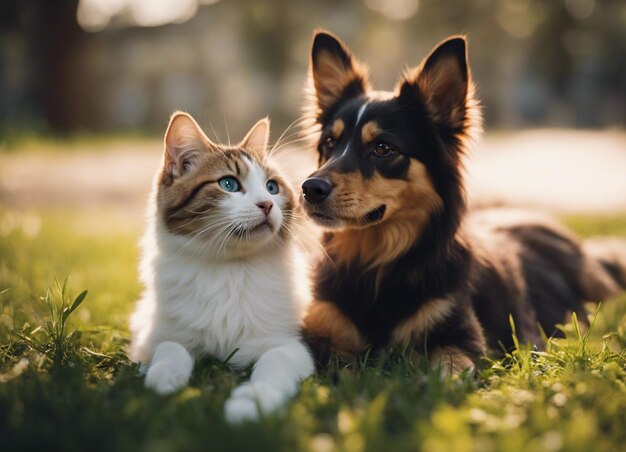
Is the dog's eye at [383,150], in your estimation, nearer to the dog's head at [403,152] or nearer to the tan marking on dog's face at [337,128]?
the dog's head at [403,152]

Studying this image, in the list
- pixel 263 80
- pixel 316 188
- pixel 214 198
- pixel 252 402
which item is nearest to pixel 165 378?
pixel 252 402

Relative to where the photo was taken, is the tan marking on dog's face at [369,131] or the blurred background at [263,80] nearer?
the tan marking on dog's face at [369,131]

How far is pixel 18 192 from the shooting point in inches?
A: 393

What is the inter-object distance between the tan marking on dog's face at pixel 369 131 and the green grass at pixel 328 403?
1300 mm

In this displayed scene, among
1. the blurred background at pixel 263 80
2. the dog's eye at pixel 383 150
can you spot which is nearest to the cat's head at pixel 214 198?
the dog's eye at pixel 383 150

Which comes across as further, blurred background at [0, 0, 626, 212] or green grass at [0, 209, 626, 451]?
blurred background at [0, 0, 626, 212]

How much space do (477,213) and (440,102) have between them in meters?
2.17

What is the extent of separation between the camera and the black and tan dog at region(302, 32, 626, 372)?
3229 millimetres

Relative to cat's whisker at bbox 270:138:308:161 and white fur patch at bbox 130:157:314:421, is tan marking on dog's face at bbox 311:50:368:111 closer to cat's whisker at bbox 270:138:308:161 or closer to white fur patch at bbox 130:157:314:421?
cat's whisker at bbox 270:138:308:161

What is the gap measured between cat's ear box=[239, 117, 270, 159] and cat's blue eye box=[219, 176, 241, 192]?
21.5 inches

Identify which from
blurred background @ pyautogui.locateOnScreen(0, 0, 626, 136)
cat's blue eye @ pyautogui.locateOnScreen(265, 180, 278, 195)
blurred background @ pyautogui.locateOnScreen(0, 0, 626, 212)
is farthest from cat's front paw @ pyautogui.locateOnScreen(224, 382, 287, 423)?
blurred background @ pyautogui.locateOnScreen(0, 0, 626, 136)

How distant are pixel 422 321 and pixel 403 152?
1.01m

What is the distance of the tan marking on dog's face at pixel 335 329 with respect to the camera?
3.31m

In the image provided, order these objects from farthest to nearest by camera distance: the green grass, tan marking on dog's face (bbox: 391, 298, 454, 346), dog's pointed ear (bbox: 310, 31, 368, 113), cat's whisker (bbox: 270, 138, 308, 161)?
dog's pointed ear (bbox: 310, 31, 368, 113), cat's whisker (bbox: 270, 138, 308, 161), tan marking on dog's face (bbox: 391, 298, 454, 346), the green grass
